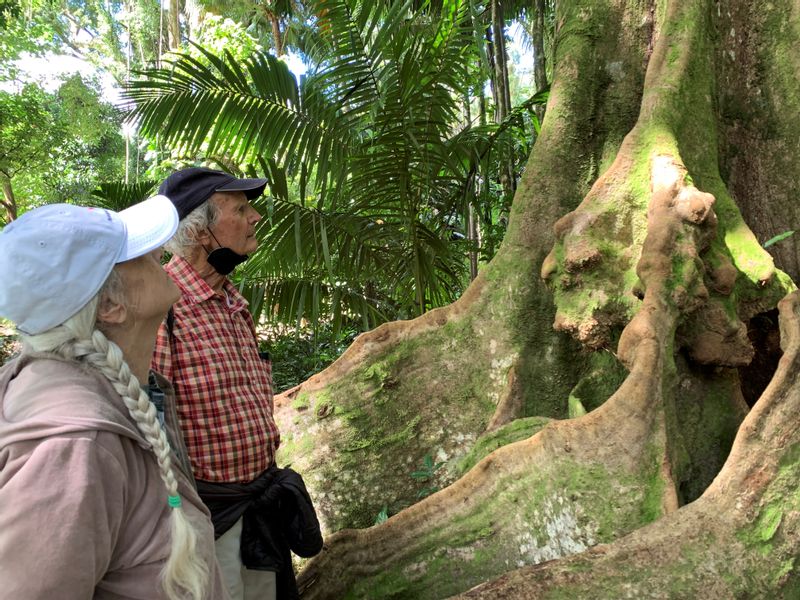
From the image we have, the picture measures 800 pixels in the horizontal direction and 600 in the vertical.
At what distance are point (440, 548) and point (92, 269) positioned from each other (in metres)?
1.69

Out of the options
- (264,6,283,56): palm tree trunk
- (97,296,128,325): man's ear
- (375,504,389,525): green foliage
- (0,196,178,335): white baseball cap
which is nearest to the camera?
(0,196,178,335): white baseball cap

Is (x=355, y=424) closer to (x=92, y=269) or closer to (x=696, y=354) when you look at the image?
(x=696, y=354)

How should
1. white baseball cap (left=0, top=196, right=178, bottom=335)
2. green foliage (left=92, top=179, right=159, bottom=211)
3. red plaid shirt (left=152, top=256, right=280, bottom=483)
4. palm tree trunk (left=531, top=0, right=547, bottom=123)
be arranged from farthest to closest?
palm tree trunk (left=531, top=0, right=547, bottom=123)
green foliage (left=92, top=179, right=159, bottom=211)
red plaid shirt (left=152, top=256, right=280, bottom=483)
white baseball cap (left=0, top=196, right=178, bottom=335)

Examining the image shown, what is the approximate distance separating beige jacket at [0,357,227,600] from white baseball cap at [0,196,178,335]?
10 centimetres

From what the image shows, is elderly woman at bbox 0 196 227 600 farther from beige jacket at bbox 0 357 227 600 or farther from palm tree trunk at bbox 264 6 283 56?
palm tree trunk at bbox 264 6 283 56

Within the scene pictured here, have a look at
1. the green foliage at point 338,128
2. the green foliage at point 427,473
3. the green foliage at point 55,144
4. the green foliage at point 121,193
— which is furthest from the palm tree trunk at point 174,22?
the green foliage at point 427,473

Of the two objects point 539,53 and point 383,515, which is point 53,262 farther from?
point 539,53

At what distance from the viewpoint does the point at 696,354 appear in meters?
2.81

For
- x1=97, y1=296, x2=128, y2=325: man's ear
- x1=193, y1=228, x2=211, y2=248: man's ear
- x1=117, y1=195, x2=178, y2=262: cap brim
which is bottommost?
x1=97, y1=296, x2=128, y2=325: man's ear

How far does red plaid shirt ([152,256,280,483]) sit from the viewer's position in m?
2.08

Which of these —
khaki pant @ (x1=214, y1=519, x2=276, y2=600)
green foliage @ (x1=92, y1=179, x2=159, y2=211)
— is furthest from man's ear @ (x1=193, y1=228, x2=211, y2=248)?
green foliage @ (x1=92, y1=179, x2=159, y2=211)

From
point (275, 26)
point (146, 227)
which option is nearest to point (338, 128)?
point (146, 227)

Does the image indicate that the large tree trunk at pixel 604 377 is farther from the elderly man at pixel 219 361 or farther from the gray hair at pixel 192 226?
the gray hair at pixel 192 226

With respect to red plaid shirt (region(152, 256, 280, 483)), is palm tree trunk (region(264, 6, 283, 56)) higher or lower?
higher
